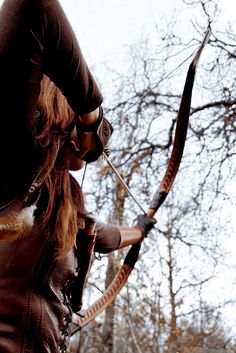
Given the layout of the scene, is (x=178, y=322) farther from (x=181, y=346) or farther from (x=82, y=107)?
(x=82, y=107)

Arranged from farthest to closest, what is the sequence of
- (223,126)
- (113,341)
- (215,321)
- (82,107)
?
(215,321), (113,341), (223,126), (82,107)

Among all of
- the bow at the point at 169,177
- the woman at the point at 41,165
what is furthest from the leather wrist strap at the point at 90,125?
the bow at the point at 169,177

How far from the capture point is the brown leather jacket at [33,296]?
945 millimetres

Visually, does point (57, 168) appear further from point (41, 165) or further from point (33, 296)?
point (33, 296)

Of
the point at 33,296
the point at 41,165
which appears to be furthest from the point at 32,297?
the point at 41,165

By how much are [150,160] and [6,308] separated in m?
3.06

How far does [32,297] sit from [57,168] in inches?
9.6

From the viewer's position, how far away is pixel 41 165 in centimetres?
94

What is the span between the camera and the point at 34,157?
921 millimetres

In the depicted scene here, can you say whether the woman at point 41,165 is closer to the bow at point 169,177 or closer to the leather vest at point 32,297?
the leather vest at point 32,297

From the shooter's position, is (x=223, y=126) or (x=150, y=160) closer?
(x=223, y=126)

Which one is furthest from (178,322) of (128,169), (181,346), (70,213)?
(70,213)

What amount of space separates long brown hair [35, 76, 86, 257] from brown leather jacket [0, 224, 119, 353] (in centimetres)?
3

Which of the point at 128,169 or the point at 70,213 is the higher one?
the point at 128,169
